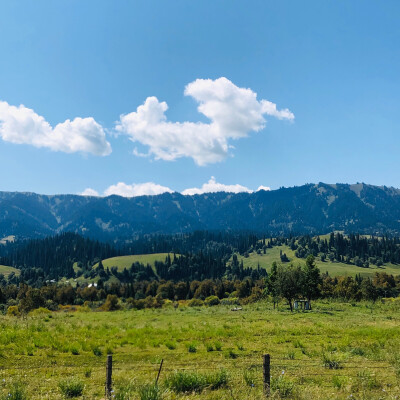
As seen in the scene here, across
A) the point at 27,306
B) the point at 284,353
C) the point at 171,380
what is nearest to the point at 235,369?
the point at 171,380

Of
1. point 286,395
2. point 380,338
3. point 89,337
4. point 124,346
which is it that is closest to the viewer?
point 286,395

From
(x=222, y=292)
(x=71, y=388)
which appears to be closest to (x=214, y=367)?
(x=71, y=388)

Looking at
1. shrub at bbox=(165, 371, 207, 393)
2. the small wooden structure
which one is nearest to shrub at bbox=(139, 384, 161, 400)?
shrub at bbox=(165, 371, 207, 393)

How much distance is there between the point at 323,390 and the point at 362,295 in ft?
311

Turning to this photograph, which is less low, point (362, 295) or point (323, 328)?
point (323, 328)

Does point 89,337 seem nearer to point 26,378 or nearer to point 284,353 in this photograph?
point 26,378

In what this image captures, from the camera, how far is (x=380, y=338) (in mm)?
26422

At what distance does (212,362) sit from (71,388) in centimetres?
886

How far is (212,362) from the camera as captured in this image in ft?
62.7

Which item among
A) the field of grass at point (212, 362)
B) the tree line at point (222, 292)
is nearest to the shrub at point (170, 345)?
the field of grass at point (212, 362)

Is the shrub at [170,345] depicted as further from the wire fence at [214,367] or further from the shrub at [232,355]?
the shrub at [232,355]

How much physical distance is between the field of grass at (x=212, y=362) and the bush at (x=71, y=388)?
17.5 inches

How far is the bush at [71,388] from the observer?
13164 millimetres

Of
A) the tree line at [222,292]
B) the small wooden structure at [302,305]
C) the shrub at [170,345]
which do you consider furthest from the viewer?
the tree line at [222,292]
